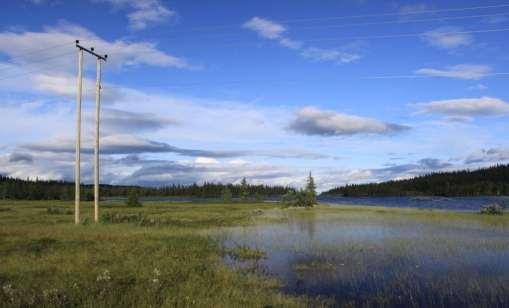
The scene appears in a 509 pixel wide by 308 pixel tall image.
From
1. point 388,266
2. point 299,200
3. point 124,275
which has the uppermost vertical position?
point 299,200

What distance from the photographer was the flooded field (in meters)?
15.6

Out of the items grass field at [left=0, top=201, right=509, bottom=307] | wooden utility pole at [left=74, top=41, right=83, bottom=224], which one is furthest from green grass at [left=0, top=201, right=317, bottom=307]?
wooden utility pole at [left=74, top=41, right=83, bottom=224]

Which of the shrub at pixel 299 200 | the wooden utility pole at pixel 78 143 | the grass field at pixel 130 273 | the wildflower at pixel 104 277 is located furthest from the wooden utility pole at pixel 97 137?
the shrub at pixel 299 200

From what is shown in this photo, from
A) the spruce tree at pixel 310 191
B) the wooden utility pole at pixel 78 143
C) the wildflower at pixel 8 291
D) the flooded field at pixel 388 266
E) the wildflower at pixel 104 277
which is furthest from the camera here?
the spruce tree at pixel 310 191

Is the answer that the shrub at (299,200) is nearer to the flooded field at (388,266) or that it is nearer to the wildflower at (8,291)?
the flooded field at (388,266)

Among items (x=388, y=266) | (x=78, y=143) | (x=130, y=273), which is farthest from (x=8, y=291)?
(x=78, y=143)

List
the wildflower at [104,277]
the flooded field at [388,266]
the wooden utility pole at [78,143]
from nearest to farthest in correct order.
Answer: the wildflower at [104,277] < the flooded field at [388,266] < the wooden utility pole at [78,143]

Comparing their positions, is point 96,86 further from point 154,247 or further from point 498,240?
point 498,240

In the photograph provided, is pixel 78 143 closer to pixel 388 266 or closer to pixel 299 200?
pixel 388 266

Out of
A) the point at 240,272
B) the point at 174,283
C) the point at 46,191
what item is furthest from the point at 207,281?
the point at 46,191

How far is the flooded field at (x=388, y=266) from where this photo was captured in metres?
15.6

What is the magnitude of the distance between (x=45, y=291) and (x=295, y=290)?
24.9 feet

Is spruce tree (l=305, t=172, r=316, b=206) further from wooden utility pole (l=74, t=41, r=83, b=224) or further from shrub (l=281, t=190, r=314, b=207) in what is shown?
wooden utility pole (l=74, t=41, r=83, b=224)

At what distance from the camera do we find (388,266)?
21.0m
